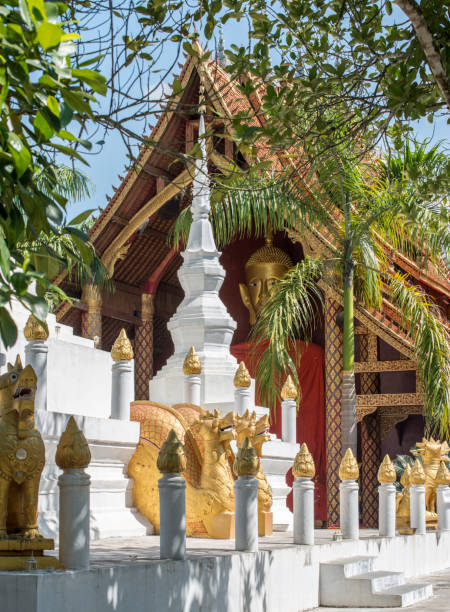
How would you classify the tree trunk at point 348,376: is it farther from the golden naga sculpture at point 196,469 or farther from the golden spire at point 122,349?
the golden spire at point 122,349

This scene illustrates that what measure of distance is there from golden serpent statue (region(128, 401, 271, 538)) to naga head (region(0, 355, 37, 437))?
9.66ft

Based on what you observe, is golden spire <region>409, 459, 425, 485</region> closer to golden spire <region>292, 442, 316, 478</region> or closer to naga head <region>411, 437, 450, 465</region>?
naga head <region>411, 437, 450, 465</region>

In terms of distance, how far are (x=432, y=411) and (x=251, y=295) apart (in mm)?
5213

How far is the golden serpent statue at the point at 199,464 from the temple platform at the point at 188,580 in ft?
1.12

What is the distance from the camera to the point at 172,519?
5.38m

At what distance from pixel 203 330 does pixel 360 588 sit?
3.95m

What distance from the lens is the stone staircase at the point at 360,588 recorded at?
688 cm

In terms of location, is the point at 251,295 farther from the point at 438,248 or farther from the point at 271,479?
the point at 271,479

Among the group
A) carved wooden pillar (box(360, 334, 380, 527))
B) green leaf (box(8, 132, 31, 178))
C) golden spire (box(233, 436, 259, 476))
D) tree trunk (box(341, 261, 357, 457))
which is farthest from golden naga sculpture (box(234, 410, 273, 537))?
carved wooden pillar (box(360, 334, 380, 527))

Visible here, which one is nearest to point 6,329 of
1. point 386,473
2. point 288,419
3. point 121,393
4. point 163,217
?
point 121,393

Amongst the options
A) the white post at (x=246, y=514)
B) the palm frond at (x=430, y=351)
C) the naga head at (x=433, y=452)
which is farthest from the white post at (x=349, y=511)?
the palm frond at (x=430, y=351)

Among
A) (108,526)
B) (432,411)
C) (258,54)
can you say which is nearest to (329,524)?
(432,411)

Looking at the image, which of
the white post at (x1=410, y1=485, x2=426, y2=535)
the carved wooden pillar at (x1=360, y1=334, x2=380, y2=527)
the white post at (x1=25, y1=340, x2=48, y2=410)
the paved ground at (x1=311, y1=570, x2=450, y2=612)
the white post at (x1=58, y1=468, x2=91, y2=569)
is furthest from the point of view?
the carved wooden pillar at (x1=360, y1=334, x2=380, y2=527)

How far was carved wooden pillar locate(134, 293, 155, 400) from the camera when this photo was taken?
1587cm
